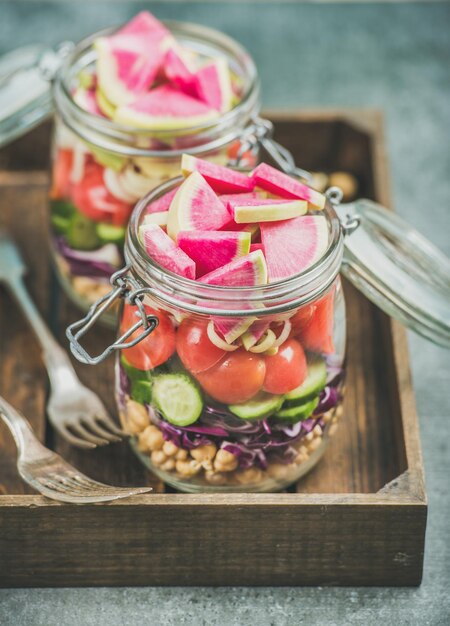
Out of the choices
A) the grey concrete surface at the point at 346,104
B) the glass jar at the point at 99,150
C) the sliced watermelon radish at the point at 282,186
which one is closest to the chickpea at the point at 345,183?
the grey concrete surface at the point at 346,104

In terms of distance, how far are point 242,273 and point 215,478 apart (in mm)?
252

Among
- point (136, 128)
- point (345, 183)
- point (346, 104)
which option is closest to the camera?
point (136, 128)

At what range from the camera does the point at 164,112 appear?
3.84ft

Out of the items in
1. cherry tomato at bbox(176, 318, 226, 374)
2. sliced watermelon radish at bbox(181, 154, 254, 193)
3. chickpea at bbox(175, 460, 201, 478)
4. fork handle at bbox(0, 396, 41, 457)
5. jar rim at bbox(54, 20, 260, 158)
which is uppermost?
sliced watermelon radish at bbox(181, 154, 254, 193)

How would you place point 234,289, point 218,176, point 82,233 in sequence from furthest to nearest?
point 82,233
point 218,176
point 234,289

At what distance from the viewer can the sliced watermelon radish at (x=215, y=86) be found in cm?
120

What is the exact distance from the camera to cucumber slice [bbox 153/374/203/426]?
975 mm

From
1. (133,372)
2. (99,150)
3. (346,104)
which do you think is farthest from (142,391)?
(346,104)

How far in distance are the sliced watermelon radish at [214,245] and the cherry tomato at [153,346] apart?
8 cm

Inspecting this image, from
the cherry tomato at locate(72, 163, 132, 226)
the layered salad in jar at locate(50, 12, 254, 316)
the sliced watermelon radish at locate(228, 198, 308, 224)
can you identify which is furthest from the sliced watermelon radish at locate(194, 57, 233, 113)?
the sliced watermelon radish at locate(228, 198, 308, 224)

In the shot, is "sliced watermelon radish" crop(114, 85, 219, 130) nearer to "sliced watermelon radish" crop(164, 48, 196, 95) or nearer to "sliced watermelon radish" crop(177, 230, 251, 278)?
"sliced watermelon radish" crop(164, 48, 196, 95)

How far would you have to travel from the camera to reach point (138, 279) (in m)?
1.01

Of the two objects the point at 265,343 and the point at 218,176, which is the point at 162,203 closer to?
the point at 218,176

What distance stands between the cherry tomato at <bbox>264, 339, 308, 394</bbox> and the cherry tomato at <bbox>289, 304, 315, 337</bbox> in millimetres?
12
